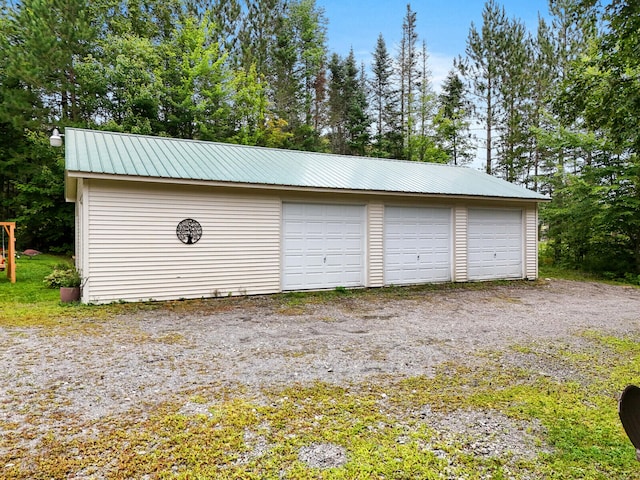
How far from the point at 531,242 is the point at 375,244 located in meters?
4.95

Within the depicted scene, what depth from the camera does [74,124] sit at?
1455 cm

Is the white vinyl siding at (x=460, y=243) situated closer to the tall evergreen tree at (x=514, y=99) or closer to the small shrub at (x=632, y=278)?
the small shrub at (x=632, y=278)

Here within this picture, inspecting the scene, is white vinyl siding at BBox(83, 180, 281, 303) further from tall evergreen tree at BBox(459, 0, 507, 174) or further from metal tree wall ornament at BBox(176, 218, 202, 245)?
tall evergreen tree at BBox(459, 0, 507, 174)

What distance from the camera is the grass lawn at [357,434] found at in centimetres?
219

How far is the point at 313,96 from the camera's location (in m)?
22.5

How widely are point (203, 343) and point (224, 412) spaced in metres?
1.97

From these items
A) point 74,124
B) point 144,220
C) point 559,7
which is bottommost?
point 144,220

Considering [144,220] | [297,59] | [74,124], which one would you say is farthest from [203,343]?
[297,59]

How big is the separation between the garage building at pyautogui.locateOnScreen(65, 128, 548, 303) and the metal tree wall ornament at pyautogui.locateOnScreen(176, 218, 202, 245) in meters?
0.02

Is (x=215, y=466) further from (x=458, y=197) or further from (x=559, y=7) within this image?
(x=559, y=7)

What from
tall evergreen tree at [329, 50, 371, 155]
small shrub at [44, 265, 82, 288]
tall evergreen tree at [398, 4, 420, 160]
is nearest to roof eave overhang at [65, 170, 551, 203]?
small shrub at [44, 265, 82, 288]

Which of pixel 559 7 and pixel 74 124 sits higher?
pixel 559 7

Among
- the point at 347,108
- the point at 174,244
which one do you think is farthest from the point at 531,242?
the point at 347,108

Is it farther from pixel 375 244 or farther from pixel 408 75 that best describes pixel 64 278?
pixel 408 75
